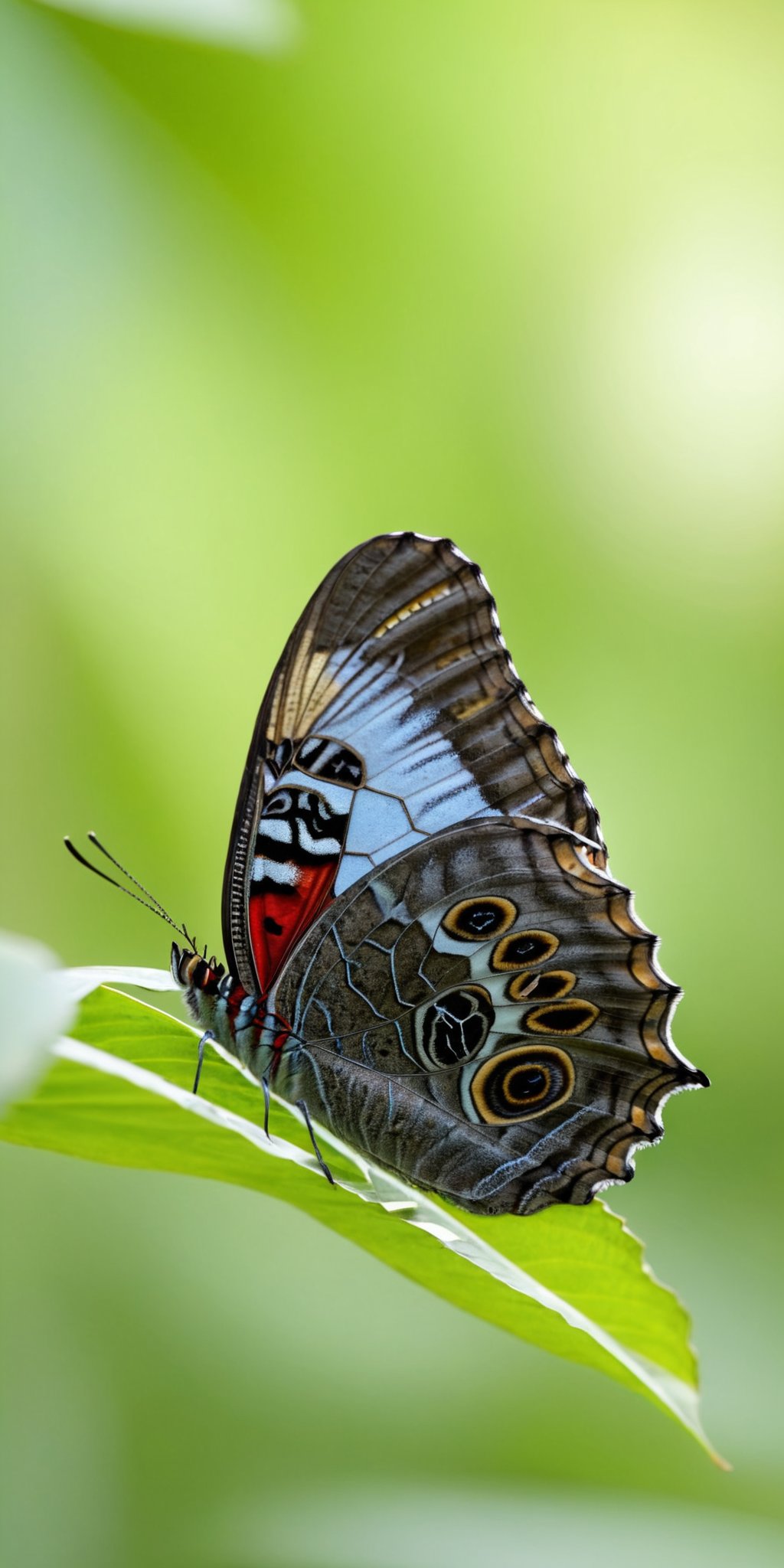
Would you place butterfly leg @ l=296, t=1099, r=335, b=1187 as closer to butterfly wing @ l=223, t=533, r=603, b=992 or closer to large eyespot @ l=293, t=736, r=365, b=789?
butterfly wing @ l=223, t=533, r=603, b=992

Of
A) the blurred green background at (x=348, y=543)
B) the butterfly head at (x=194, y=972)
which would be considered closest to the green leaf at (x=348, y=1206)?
the butterfly head at (x=194, y=972)

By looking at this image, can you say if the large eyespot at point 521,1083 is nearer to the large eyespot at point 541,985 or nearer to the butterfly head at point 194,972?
the large eyespot at point 541,985

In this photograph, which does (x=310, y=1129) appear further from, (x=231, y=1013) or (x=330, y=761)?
(x=330, y=761)

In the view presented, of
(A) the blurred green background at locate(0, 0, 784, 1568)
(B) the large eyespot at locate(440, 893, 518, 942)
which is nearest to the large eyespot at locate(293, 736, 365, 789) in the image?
(B) the large eyespot at locate(440, 893, 518, 942)

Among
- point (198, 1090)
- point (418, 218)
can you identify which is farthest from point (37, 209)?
point (198, 1090)

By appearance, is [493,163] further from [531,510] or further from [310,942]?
[310,942]

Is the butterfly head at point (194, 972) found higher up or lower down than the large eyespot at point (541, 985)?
lower down

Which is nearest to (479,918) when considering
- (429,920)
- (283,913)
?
(429,920)
